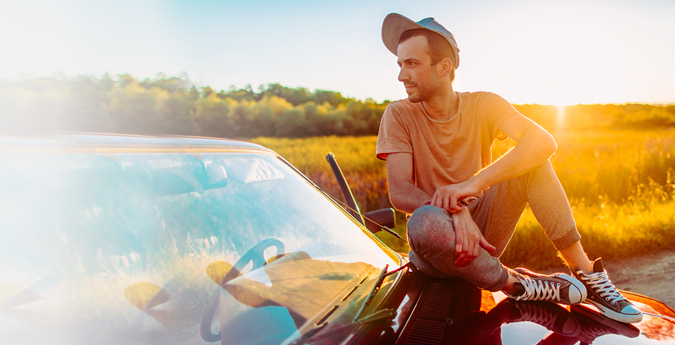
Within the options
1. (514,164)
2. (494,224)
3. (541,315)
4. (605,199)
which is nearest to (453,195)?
(514,164)

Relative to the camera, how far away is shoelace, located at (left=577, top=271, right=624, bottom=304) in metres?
1.51

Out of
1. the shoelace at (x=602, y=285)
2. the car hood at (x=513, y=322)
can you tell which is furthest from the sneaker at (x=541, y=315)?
the shoelace at (x=602, y=285)

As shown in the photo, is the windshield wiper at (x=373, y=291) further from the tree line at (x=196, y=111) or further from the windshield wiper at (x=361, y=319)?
the tree line at (x=196, y=111)

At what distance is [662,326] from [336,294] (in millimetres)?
1081

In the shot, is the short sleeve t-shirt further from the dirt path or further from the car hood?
the dirt path

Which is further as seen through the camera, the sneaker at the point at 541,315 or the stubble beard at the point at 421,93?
the stubble beard at the point at 421,93

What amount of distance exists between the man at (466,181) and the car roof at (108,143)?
35.0 inches

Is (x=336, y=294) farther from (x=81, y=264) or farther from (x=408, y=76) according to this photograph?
(x=408, y=76)

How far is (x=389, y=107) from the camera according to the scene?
242 cm

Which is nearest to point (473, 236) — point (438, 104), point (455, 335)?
point (455, 335)

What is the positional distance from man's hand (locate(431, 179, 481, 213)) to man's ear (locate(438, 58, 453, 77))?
30.8 inches

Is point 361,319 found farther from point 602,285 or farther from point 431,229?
point 602,285

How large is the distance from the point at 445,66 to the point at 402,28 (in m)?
0.33

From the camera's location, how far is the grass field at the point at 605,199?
4418 millimetres
